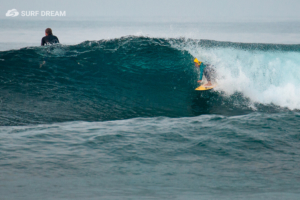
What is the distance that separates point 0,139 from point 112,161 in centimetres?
236

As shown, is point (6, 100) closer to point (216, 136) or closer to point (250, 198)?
point (216, 136)

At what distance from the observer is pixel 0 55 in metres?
10.1

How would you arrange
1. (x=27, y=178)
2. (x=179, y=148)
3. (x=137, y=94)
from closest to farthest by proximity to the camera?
(x=27, y=178)
(x=179, y=148)
(x=137, y=94)

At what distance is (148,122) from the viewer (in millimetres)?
6648

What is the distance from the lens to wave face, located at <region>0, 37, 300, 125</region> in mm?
7773

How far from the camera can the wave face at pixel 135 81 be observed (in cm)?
777

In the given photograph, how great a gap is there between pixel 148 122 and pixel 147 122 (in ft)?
0.08

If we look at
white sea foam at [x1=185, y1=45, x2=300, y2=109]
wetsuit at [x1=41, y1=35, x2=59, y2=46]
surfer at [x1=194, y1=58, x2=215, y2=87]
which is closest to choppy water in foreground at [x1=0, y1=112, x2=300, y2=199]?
surfer at [x1=194, y1=58, x2=215, y2=87]

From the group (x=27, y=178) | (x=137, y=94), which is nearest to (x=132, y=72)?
(x=137, y=94)

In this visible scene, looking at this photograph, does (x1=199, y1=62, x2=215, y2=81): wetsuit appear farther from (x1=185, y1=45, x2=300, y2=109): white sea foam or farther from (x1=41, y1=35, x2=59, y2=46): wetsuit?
(x1=41, y1=35, x2=59, y2=46): wetsuit

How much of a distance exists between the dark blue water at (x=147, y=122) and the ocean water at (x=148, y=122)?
3cm

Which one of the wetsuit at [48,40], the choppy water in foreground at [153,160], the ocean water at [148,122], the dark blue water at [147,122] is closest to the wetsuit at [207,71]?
the ocean water at [148,122]

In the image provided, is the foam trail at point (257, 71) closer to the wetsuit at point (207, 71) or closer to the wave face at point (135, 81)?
the wave face at point (135, 81)

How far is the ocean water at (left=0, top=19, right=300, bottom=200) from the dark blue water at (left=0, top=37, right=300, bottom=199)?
3 centimetres
